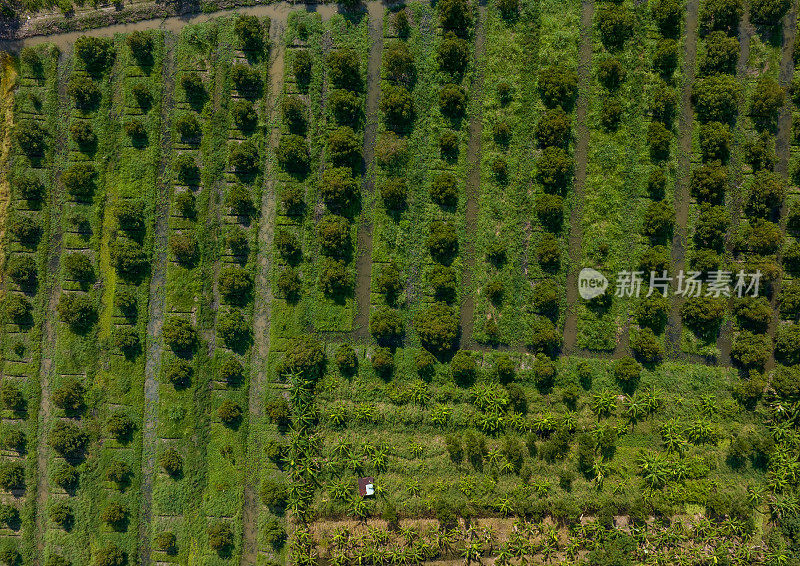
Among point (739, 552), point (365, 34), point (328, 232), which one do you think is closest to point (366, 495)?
point (328, 232)

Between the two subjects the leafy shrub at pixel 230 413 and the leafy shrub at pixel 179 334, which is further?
the leafy shrub at pixel 179 334

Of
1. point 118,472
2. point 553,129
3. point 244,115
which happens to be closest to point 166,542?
point 118,472

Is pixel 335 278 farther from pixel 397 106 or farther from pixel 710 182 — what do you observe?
pixel 710 182

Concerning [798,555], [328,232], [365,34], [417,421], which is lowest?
[798,555]

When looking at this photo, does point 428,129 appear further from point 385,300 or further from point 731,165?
point 731,165

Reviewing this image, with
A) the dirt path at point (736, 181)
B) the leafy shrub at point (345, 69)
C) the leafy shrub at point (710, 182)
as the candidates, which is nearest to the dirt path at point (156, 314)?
the leafy shrub at point (345, 69)

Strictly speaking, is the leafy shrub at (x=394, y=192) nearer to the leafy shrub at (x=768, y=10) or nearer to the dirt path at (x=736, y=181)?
the dirt path at (x=736, y=181)

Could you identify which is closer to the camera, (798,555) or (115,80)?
(798,555)
